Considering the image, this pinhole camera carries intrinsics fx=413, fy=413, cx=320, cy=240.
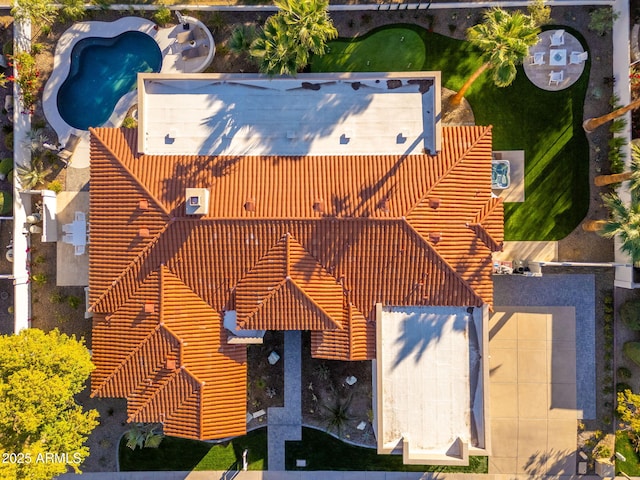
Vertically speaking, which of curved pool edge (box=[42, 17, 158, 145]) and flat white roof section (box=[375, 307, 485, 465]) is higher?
curved pool edge (box=[42, 17, 158, 145])

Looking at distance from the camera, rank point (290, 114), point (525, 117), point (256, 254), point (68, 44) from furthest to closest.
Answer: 1. point (68, 44)
2. point (525, 117)
3. point (290, 114)
4. point (256, 254)

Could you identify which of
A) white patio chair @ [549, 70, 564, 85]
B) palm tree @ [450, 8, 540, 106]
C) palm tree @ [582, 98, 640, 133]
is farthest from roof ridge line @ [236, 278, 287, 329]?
palm tree @ [582, 98, 640, 133]

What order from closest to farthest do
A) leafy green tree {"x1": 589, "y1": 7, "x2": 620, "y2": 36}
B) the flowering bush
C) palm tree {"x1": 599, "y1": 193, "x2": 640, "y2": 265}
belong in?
palm tree {"x1": 599, "y1": 193, "x2": 640, "y2": 265}
leafy green tree {"x1": 589, "y1": 7, "x2": 620, "y2": 36}
the flowering bush

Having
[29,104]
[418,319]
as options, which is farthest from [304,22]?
[29,104]

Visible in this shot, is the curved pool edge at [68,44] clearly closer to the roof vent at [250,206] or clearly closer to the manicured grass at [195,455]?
the roof vent at [250,206]

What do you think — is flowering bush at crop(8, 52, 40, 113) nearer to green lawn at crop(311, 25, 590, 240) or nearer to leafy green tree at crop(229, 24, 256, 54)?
leafy green tree at crop(229, 24, 256, 54)

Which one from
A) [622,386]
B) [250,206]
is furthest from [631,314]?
[250,206]

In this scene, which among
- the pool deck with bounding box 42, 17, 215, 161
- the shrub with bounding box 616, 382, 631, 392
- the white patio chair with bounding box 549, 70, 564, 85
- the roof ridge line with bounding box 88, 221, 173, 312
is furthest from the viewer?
the pool deck with bounding box 42, 17, 215, 161

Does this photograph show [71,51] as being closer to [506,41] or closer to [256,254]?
[256,254]

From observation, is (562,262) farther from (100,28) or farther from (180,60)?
(100,28)
